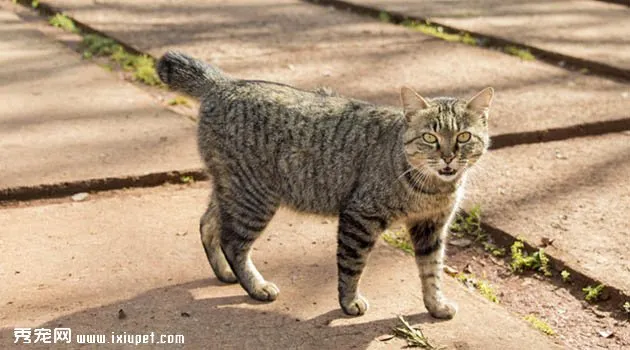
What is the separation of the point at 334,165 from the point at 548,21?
15.3ft

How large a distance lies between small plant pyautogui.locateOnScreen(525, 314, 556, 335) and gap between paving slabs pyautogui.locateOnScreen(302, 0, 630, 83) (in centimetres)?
319

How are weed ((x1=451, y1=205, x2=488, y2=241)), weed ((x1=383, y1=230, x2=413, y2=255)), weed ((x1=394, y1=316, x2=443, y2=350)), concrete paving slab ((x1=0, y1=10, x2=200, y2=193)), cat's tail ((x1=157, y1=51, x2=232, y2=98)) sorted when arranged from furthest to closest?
1. concrete paving slab ((x1=0, y1=10, x2=200, y2=193))
2. weed ((x1=451, y1=205, x2=488, y2=241))
3. weed ((x1=383, y1=230, x2=413, y2=255))
4. cat's tail ((x1=157, y1=51, x2=232, y2=98))
5. weed ((x1=394, y1=316, x2=443, y2=350))

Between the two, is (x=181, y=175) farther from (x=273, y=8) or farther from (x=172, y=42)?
(x=273, y=8)

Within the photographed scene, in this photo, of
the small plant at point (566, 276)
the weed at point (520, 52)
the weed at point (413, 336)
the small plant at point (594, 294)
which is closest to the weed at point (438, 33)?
the weed at point (520, 52)

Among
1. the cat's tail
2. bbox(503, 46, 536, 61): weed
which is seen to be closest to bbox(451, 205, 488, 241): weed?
the cat's tail

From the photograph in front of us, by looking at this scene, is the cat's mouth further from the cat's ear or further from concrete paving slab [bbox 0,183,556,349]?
concrete paving slab [bbox 0,183,556,349]

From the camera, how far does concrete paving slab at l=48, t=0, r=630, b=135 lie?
6.12 metres

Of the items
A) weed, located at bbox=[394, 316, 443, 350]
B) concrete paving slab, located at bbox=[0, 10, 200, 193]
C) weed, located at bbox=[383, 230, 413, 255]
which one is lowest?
weed, located at bbox=[383, 230, 413, 255]

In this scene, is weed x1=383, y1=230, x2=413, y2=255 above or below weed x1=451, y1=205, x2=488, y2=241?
below

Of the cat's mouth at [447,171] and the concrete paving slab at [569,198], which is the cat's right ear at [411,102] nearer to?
the cat's mouth at [447,171]

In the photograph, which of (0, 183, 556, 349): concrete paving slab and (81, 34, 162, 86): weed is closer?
(0, 183, 556, 349): concrete paving slab

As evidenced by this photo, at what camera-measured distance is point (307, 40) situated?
24.8ft

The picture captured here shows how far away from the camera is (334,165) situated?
13.3ft

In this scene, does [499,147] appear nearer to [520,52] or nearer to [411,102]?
[411,102]
